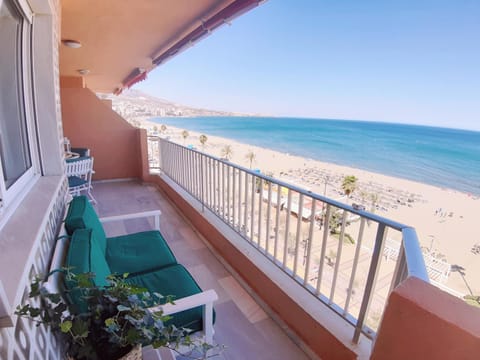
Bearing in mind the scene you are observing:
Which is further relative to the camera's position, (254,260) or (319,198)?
(254,260)

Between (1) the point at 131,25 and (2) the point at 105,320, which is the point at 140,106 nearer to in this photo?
(1) the point at 131,25

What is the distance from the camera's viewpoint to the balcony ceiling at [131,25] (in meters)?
2.29

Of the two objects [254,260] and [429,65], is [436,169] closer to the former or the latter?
[429,65]

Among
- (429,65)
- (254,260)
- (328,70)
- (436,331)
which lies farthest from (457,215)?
(328,70)

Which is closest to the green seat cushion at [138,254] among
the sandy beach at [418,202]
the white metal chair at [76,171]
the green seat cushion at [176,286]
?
the green seat cushion at [176,286]

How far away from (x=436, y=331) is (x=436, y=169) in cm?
2904

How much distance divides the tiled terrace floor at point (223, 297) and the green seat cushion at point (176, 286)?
36 cm

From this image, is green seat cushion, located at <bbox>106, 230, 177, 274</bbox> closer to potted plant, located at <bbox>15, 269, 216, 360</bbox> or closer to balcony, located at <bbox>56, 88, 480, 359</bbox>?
balcony, located at <bbox>56, 88, 480, 359</bbox>

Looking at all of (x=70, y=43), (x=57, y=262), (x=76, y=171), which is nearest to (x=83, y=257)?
(x=57, y=262)

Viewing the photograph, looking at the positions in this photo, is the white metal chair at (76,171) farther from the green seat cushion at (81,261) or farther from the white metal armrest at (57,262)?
the green seat cushion at (81,261)

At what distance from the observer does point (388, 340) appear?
661 mm

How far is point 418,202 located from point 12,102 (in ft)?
64.3

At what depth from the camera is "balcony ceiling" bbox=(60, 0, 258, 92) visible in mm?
2295

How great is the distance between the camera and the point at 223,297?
2008 mm
